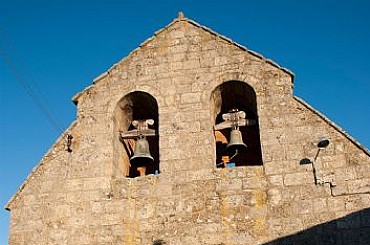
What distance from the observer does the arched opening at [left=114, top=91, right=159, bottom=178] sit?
11.0 metres

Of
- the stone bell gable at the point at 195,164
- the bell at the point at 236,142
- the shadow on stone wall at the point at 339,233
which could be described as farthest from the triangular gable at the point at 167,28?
the shadow on stone wall at the point at 339,233

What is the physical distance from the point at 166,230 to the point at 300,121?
2.91 meters

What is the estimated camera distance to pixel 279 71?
1061 centimetres

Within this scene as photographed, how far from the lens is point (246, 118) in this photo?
1094cm

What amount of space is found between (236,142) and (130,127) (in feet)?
7.39

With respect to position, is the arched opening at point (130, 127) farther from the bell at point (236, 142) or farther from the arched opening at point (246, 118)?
the bell at point (236, 142)

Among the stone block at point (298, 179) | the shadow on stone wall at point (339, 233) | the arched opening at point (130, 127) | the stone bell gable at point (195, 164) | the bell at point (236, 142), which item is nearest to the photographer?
the shadow on stone wall at point (339, 233)

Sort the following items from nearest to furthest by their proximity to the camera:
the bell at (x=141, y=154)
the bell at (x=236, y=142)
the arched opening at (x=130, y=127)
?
the bell at (x=236, y=142) < the bell at (x=141, y=154) < the arched opening at (x=130, y=127)

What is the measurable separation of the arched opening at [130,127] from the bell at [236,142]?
142 centimetres

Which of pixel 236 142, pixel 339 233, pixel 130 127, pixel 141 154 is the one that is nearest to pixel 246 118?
pixel 236 142

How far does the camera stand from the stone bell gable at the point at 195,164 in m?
9.30

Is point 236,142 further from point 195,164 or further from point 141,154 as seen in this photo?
point 141,154

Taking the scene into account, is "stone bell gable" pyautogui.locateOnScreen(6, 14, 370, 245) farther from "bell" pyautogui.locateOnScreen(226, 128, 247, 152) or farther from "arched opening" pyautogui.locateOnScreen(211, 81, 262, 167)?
"bell" pyautogui.locateOnScreen(226, 128, 247, 152)

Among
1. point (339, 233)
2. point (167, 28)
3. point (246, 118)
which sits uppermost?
point (167, 28)
